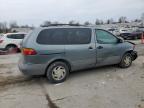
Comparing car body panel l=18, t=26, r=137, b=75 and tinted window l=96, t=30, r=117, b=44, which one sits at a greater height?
tinted window l=96, t=30, r=117, b=44

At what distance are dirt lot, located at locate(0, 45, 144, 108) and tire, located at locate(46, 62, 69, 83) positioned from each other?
7.3 inches

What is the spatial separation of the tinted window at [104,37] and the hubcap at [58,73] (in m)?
1.61

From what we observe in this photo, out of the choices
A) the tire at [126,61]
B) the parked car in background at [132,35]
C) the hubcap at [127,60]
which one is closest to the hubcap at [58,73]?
the tire at [126,61]

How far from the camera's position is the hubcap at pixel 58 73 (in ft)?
20.4

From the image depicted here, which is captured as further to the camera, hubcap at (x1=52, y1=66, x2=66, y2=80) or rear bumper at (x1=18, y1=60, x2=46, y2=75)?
hubcap at (x1=52, y1=66, x2=66, y2=80)

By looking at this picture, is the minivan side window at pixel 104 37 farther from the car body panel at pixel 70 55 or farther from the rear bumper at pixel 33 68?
the rear bumper at pixel 33 68

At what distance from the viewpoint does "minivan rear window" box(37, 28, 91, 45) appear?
6.04m

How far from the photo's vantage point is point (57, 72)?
20.5 feet

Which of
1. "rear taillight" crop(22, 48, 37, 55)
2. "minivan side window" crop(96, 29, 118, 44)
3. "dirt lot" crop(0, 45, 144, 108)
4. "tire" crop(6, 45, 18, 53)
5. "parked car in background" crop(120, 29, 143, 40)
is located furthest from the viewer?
"parked car in background" crop(120, 29, 143, 40)

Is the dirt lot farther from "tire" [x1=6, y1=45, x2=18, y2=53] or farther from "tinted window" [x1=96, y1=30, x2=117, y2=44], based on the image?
"tire" [x1=6, y1=45, x2=18, y2=53]

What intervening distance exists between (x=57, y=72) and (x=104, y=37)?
2157 millimetres

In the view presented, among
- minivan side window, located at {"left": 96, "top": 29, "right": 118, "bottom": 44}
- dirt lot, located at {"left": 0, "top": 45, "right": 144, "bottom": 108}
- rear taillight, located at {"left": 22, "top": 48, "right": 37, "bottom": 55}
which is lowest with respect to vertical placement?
dirt lot, located at {"left": 0, "top": 45, "right": 144, "bottom": 108}

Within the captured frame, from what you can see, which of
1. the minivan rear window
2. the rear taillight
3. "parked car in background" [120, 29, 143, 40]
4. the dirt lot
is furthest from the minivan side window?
"parked car in background" [120, 29, 143, 40]

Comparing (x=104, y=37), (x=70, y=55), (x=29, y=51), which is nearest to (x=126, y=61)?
(x=104, y=37)
